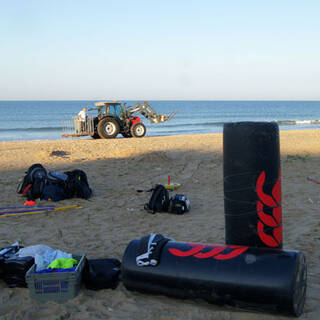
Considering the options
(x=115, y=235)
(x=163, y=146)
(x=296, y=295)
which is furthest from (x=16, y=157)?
(x=296, y=295)

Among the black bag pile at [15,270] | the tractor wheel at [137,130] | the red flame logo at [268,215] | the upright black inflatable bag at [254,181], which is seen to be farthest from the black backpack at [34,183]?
the tractor wheel at [137,130]

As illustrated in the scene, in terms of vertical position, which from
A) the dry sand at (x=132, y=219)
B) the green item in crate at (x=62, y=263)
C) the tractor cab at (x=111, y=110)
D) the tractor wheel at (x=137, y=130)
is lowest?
the dry sand at (x=132, y=219)

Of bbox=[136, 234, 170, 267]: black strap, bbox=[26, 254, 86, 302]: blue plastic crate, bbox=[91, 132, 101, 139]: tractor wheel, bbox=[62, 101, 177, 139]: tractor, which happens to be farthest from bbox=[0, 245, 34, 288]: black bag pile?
bbox=[91, 132, 101, 139]: tractor wheel

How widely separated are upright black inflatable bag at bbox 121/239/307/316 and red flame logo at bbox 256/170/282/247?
0.23m

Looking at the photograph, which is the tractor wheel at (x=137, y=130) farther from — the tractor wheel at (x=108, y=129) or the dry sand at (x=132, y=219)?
the dry sand at (x=132, y=219)

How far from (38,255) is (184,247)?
1.39m

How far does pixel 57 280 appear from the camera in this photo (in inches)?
136

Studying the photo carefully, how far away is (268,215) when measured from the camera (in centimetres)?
339

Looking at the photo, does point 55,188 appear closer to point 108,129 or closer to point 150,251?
point 150,251

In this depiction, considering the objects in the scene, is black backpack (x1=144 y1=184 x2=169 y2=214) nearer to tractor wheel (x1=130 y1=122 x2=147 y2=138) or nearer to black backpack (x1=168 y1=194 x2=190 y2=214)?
black backpack (x1=168 y1=194 x2=190 y2=214)

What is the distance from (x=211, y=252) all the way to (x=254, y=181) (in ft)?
2.32

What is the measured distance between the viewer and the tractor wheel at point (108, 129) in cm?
1866

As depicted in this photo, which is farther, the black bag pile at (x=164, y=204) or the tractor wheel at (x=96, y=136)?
the tractor wheel at (x=96, y=136)

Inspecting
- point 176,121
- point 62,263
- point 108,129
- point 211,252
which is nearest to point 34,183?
point 62,263
